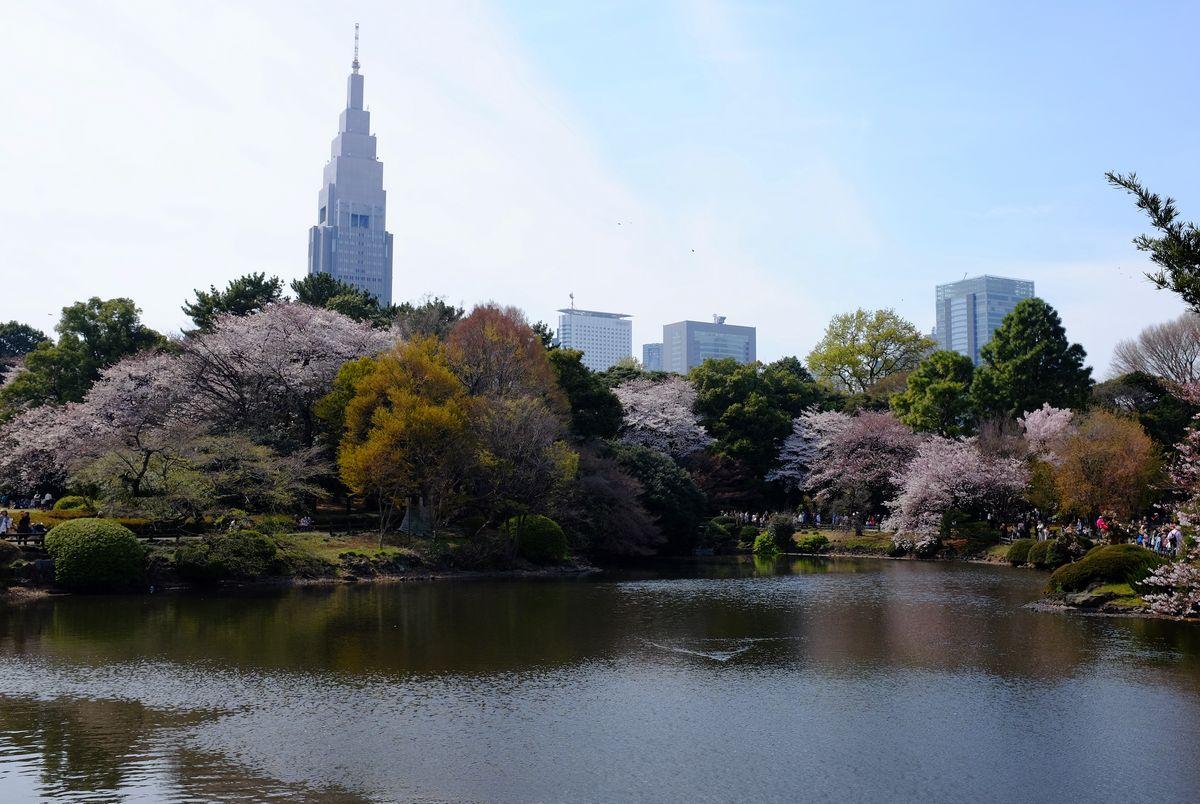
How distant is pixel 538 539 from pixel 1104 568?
784 inches

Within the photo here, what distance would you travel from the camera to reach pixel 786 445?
54.5 meters

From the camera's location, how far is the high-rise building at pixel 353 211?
554ft

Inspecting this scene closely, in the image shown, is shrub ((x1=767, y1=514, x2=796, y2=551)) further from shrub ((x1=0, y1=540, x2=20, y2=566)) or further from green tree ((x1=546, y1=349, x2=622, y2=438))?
shrub ((x1=0, y1=540, x2=20, y2=566))

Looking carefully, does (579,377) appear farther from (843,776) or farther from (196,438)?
(843,776)

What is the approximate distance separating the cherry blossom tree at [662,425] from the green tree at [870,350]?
21.6 metres

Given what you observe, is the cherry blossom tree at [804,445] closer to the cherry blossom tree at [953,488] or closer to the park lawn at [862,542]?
the park lawn at [862,542]

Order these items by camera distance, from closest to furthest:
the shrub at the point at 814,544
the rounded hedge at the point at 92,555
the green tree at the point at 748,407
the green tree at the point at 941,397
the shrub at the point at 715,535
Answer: the rounded hedge at the point at 92,555
the shrub at the point at 814,544
the shrub at the point at 715,535
the green tree at the point at 941,397
the green tree at the point at 748,407

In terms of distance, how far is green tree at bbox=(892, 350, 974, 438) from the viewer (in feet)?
159

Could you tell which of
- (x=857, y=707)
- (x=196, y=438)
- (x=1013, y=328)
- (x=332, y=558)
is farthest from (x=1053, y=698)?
(x=1013, y=328)

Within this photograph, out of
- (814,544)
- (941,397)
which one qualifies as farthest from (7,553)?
(941,397)

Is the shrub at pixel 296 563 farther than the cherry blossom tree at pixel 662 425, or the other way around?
the cherry blossom tree at pixel 662 425

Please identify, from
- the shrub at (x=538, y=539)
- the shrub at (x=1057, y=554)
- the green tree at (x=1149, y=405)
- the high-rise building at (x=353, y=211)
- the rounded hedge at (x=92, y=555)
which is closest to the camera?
the rounded hedge at (x=92, y=555)

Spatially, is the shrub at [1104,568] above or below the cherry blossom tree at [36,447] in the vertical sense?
below

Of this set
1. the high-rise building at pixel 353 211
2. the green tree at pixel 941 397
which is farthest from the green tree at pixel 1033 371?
the high-rise building at pixel 353 211
